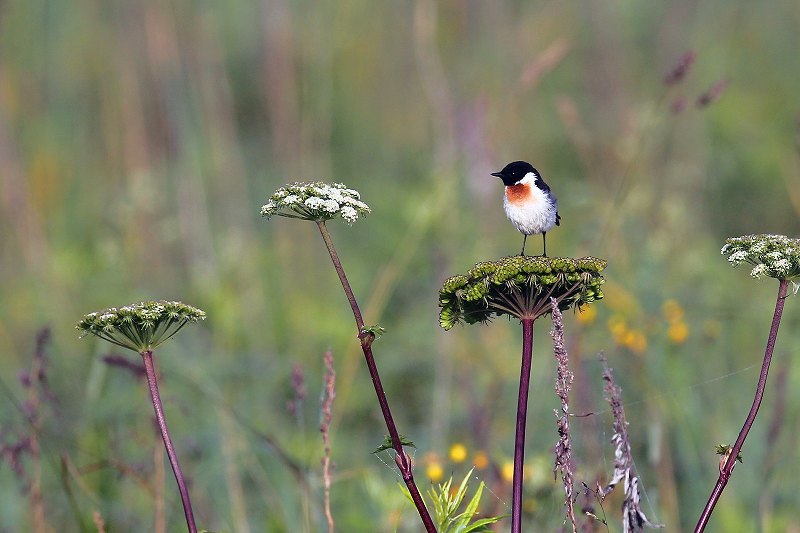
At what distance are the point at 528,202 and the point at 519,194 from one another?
59 millimetres

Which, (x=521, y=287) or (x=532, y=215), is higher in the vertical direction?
(x=532, y=215)

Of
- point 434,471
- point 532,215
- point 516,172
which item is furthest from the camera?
point 434,471

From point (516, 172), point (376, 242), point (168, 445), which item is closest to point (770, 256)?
point (168, 445)

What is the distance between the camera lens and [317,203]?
1739 mm

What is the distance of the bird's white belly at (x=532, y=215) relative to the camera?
3.02 metres

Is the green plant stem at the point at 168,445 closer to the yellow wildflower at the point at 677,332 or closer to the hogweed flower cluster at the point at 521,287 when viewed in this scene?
the hogweed flower cluster at the point at 521,287

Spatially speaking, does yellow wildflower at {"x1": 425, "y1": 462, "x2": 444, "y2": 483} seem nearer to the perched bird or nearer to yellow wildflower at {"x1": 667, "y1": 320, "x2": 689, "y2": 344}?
the perched bird

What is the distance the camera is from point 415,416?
Result: 17.9ft

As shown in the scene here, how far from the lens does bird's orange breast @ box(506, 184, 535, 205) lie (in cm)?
306

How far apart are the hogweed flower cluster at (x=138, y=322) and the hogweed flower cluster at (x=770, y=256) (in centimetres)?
94

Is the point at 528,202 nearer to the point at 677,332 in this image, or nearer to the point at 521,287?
the point at 521,287

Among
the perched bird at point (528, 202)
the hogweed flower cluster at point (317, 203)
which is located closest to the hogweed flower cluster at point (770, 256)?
the hogweed flower cluster at point (317, 203)

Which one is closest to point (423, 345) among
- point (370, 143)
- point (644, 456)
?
point (644, 456)

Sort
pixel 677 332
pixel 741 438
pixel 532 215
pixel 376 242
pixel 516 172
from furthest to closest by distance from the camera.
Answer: pixel 376 242, pixel 677 332, pixel 516 172, pixel 532 215, pixel 741 438
